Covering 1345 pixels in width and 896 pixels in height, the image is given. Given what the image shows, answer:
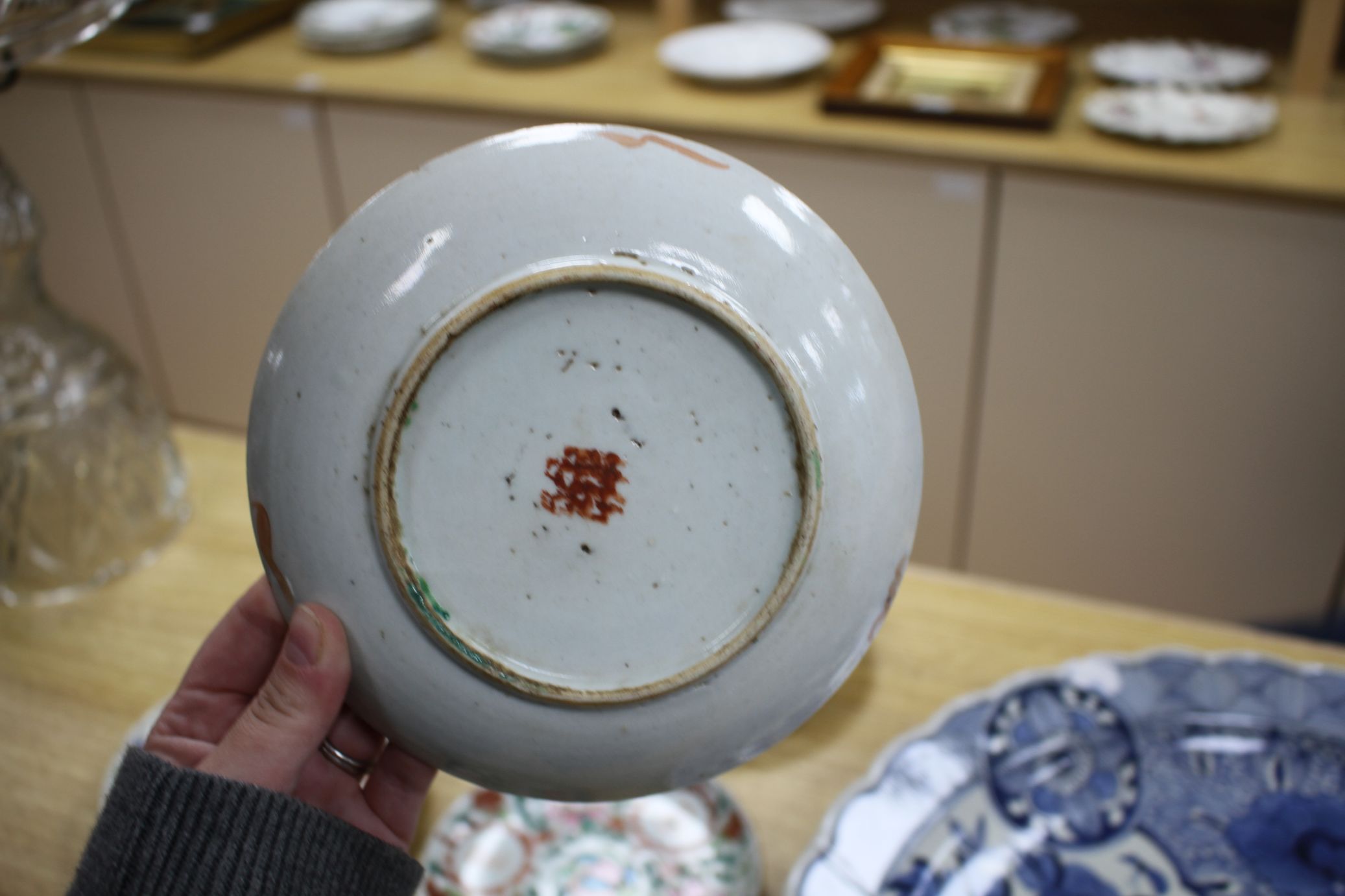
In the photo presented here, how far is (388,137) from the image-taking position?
→ 2.09 meters

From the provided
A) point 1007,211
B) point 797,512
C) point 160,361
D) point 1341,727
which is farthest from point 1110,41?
point 160,361

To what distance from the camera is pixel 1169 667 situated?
827 mm

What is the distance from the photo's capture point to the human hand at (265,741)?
0.59m

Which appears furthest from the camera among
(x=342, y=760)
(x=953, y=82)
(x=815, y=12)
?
(x=815, y=12)

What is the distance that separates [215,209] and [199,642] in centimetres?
159

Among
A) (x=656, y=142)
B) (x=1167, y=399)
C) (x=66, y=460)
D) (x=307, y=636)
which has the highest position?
(x=656, y=142)

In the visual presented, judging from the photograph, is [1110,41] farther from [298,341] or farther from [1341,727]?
[298,341]

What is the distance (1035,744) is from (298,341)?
0.57 m

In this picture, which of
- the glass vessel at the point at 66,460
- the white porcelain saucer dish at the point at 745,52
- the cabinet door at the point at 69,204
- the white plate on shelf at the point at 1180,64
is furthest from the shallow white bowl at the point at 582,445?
the cabinet door at the point at 69,204

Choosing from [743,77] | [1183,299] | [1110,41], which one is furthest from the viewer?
[1110,41]

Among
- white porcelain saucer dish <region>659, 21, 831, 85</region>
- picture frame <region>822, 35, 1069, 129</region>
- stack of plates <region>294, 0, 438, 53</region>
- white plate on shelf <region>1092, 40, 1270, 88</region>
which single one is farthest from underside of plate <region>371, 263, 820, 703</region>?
stack of plates <region>294, 0, 438, 53</region>

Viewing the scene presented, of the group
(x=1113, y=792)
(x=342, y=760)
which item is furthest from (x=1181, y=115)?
(x=342, y=760)

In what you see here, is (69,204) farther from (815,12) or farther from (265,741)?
(265,741)

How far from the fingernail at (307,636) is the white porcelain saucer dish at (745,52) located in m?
1.57
